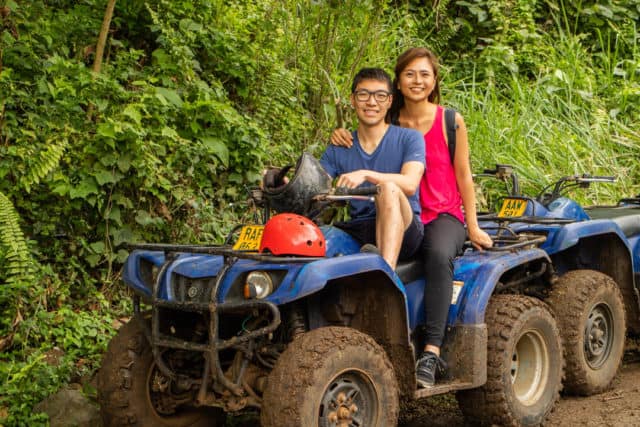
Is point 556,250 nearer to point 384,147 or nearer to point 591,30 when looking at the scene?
point 384,147

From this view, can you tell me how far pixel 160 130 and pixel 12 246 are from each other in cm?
169

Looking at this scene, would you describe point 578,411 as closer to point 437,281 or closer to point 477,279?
point 477,279

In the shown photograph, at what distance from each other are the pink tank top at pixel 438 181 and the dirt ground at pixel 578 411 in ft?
4.05

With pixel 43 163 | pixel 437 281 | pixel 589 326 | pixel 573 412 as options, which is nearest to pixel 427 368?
pixel 437 281

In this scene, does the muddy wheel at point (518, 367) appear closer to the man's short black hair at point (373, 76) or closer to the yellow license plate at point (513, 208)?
the yellow license plate at point (513, 208)

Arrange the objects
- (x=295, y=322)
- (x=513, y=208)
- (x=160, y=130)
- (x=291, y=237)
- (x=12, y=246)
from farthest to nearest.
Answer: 1. (x=160, y=130)
2. (x=513, y=208)
3. (x=12, y=246)
4. (x=295, y=322)
5. (x=291, y=237)

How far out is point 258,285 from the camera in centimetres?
414

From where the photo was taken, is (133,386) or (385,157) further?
(385,157)

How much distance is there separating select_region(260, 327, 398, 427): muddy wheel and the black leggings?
1.92 ft

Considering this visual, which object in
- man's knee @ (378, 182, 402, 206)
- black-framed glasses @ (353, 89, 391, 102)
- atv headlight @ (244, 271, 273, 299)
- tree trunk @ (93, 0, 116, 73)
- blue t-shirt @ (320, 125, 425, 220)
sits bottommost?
atv headlight @ (244, 271, 273, 299)

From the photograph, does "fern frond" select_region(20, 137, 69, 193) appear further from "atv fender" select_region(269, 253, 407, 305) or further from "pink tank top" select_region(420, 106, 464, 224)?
"atv fender" select_region(269, 253, 407, 305)

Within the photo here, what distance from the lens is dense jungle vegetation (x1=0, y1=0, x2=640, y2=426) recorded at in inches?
244

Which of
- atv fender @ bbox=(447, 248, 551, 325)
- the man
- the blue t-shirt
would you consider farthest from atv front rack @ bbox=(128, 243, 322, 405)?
atv fender @ bbox=(447, 248, 551, 325)

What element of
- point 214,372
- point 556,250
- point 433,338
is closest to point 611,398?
point 556,250
